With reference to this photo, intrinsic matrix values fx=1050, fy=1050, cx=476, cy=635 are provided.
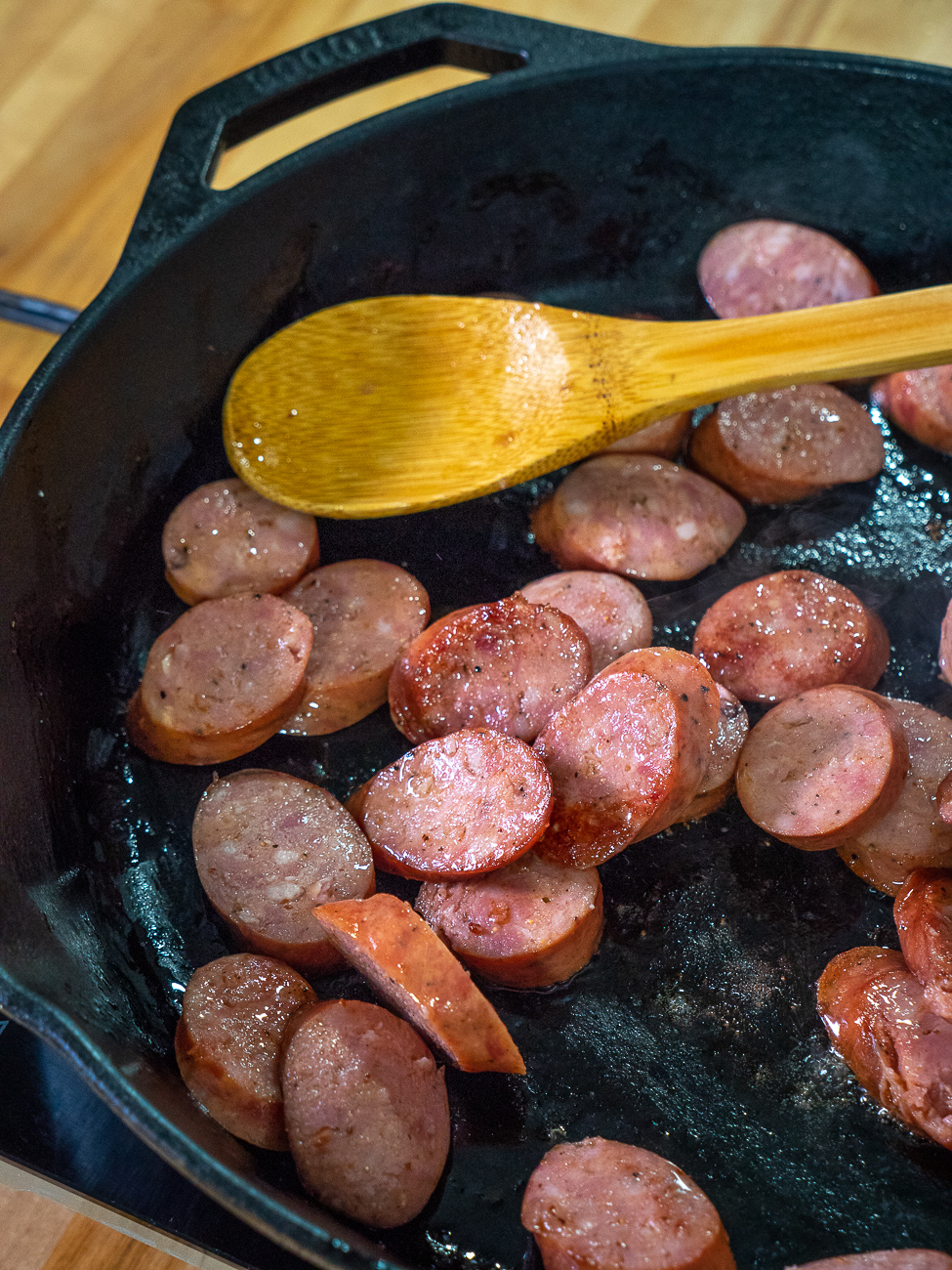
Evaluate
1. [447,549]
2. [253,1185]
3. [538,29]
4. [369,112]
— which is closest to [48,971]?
[253,1185]

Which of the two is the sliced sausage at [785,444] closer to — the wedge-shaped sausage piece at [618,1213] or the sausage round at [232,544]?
the sausage round at [232,544]

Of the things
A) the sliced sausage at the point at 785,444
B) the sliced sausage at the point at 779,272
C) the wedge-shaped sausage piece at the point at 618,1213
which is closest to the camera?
the wedge-shaped sausage piece at the point at 618,1213

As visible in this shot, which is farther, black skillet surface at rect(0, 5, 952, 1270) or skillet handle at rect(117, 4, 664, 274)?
skillet handle at rect(117, 4, 664, 274)

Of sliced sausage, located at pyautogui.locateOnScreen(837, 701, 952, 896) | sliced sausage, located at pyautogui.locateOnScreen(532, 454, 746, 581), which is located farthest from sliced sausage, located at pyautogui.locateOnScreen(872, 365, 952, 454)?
sliced sausage, located at pyautogui.locateOnScreen(837, 701, 952, 896)

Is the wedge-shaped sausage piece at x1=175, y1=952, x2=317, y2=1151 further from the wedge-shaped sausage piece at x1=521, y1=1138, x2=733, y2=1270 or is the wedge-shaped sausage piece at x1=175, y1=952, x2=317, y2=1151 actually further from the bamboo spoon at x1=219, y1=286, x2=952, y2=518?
the bamboo spoon at x1=219, y1=286, x2=952, y2=518

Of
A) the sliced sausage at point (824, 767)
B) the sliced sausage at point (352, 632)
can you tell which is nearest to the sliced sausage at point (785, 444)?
the sliced sausage at point (824, 767)

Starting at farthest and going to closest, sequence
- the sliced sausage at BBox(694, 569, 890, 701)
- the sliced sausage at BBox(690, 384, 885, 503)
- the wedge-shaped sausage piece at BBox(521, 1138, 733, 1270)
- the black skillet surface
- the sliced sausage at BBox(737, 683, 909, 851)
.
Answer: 1. the sliced sausage at BBox(690, 384, 885, 503)
2. the sliced sausage at BBox(694, 569, 890, 701)
3. the sliced sausage at BBox(737, 683, 909, 851)
4. the black skillet surface
5. the wedge-shaped sausage piece at BBox(521, 1138, 733, 1270)
